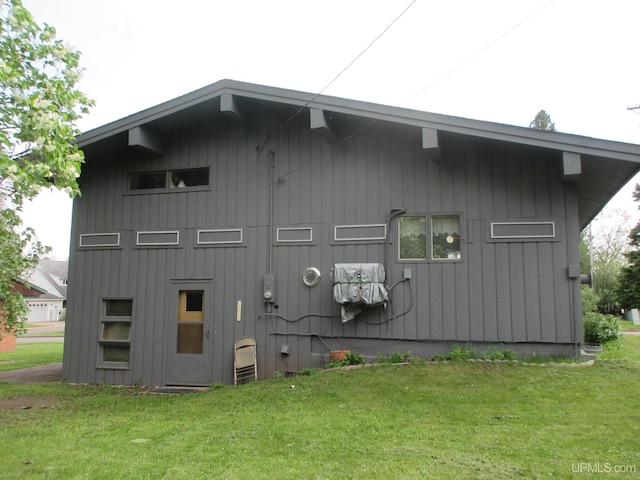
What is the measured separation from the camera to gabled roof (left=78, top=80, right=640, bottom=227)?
22.6ft

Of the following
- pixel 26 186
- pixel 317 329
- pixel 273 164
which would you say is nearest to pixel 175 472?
pixel 26 186

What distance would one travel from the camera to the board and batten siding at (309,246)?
758 cm

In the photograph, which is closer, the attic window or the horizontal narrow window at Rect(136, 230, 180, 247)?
the horizontal narrow window at Rect(136, 230, 180, 247)

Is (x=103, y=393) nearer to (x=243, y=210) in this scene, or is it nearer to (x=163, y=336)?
(x=163, y=336)

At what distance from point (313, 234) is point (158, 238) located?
126 inches

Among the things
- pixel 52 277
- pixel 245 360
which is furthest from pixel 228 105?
pixel 52 277

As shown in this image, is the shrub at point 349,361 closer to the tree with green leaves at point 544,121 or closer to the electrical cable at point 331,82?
the electrical cable at point 331,82

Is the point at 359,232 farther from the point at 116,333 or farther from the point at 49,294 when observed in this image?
the point at 49,294

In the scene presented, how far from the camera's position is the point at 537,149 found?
7500 millimetres

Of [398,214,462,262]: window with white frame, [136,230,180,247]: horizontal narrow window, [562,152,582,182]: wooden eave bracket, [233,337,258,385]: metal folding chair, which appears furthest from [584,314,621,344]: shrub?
[136,230,180,247]: horizontal narrow window

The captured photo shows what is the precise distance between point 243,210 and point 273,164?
3.44 feet

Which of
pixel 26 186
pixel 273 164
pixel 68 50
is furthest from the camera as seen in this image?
pixel 273 164

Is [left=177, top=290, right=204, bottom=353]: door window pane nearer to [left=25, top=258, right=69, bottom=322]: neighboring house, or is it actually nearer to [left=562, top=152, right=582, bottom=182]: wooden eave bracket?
[left=562, top=152, right=582, bottom=182]: wooden eave bracket

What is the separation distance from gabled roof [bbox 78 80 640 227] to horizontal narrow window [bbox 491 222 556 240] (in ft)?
2.77
